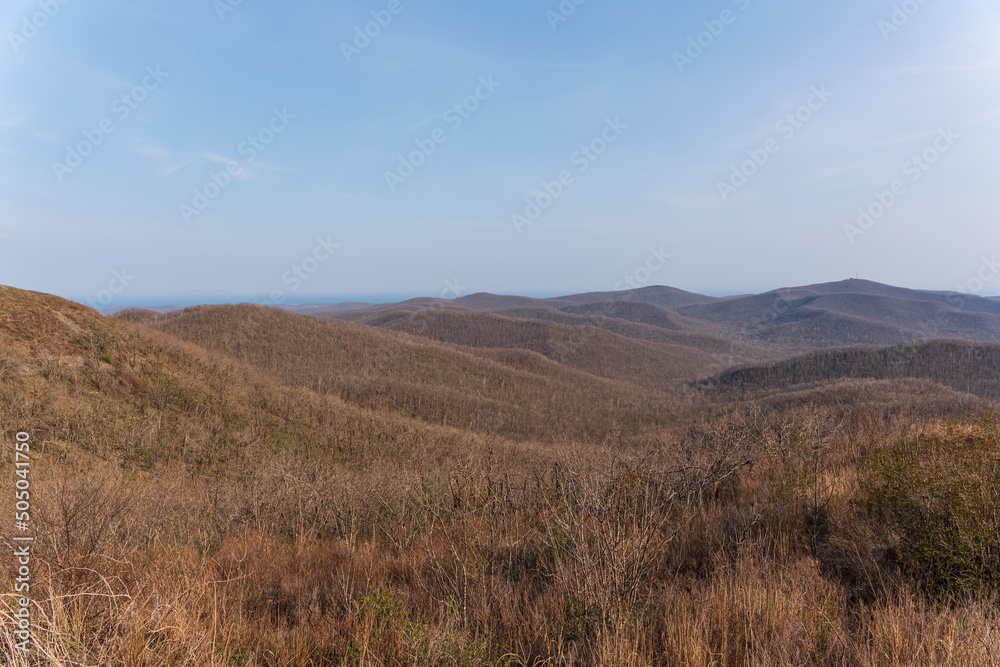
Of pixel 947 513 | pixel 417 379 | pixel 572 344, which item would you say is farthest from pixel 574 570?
pixel 572 344

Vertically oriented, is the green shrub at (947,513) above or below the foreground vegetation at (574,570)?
above

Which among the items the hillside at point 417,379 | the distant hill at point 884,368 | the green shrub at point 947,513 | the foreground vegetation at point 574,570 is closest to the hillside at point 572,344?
the distant hill at point 884,368

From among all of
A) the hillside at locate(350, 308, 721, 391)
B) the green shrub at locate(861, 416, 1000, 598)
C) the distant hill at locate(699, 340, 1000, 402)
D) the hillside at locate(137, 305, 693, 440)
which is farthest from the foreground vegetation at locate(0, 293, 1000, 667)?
the hillside at locate(350, 308, 721, 391)

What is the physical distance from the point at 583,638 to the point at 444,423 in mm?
39701

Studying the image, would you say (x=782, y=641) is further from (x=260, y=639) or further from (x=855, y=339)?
(x=855, y=339)

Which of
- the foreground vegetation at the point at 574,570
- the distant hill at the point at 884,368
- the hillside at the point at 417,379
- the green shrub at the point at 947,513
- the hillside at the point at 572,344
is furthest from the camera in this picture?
the hillside at the point at 572,344

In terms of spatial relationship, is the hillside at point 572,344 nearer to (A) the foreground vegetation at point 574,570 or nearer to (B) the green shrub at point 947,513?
(A) the foreground vegetation at point 574,570

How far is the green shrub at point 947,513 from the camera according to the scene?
4004mm

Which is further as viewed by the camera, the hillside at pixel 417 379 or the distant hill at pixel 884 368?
the distant hill at pixel 884 368

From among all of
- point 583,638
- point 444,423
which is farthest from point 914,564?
point 444,423

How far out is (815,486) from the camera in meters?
6.14

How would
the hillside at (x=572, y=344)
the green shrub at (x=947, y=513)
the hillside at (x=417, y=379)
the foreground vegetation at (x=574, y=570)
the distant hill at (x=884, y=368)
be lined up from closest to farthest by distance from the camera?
Result: the foreground vegetation at (x=574, y=570)
the green shrub at (x=947, y=513)
the hillside at (x=417, y=379)
the distant hill at (x=884, y=368)
the hillside at (x=572, y=344)

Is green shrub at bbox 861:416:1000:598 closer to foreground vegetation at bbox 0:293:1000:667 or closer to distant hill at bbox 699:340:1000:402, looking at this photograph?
foreground vegetation at bbox 0:293:1000:667

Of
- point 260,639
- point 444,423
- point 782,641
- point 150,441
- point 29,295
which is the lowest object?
point 444,423
